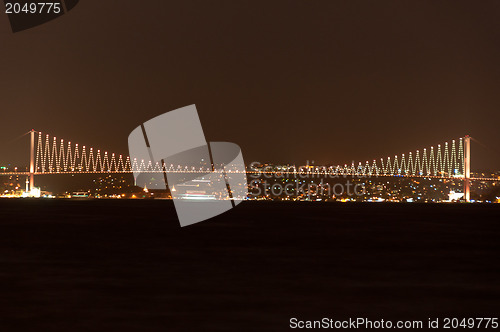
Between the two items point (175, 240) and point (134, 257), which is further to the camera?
point (175, 240)

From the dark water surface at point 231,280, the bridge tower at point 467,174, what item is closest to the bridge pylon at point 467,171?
the bridge tower at point 467,174

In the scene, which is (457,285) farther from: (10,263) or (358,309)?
(10,263)

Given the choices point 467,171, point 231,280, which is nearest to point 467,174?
point 467,171

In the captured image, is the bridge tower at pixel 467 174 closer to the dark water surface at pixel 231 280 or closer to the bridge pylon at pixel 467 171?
the bridge pylon at pixel 467 171

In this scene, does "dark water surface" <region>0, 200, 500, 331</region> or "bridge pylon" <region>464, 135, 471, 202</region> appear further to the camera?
"bridge pylon" <region>464, 135, 471, 202</region>

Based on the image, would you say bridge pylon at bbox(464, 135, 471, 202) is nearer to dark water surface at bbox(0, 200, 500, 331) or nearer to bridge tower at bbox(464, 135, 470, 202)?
bridge tower at bbox(464, 135, 470, 202)

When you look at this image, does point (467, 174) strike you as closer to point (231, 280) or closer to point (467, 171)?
point (467, 171)

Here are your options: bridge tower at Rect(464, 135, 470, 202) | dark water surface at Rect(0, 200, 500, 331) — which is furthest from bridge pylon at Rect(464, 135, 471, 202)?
dark water surface at Rect(0, 200, 500, 331)

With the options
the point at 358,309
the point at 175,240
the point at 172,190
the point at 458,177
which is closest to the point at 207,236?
the point at 175,240

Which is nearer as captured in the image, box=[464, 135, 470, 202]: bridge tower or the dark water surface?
the dark water surface
